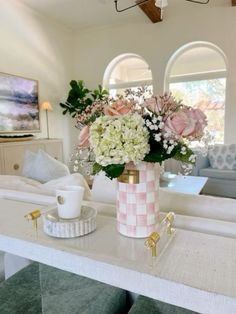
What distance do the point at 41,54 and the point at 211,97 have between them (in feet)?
10.7

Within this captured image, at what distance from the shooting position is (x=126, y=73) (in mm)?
5566

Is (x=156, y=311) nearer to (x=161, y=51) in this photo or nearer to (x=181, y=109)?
(x=181, y=109)

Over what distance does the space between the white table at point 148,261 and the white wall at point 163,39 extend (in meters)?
4.32

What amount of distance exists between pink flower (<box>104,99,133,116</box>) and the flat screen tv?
3739 mm

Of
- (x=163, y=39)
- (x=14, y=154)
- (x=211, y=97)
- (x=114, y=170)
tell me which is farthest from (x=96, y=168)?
(x=163, y=39)

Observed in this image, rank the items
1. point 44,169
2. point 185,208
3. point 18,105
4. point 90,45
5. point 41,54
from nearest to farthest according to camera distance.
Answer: point 185,208 < point 44,169 < point 18,105 < point 41,54 < point 90,45

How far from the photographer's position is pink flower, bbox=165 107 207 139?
0.72m

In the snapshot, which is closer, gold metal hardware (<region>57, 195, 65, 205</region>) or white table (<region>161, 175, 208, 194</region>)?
gold metal hardware (<region>57, 195, 65, 205</region>)

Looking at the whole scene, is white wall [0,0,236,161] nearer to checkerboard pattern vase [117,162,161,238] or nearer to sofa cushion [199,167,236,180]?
sofa cushion [199,167,236,180]

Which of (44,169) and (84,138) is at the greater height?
(84,138)

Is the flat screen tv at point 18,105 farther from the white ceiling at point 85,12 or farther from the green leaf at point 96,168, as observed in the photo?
the green leaf at point 96,168

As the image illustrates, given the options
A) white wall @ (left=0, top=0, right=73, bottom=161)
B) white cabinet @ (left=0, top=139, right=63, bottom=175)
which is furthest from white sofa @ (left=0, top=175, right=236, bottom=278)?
white wall @ (left=0, top=0, right=73, bottom=161)

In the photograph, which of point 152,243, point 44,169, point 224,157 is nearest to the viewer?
point 152,243

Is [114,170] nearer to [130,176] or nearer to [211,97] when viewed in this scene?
[130,176]
